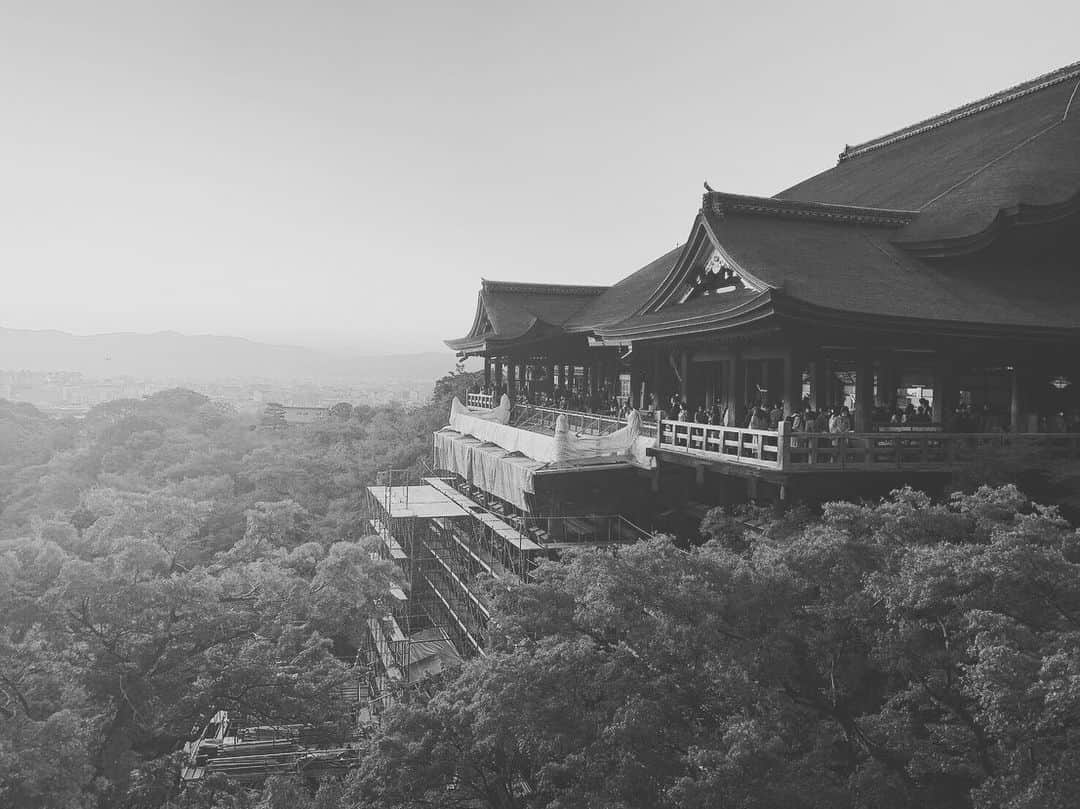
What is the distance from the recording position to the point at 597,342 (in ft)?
69.4

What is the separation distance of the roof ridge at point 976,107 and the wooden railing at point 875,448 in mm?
12219

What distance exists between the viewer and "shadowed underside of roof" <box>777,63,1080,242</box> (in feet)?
50.7

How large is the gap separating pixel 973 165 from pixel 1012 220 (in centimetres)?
422

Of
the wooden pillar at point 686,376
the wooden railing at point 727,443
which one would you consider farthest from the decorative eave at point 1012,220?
the wooden pillar at point 686,376

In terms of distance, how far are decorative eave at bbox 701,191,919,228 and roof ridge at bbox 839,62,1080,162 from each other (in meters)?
7.90

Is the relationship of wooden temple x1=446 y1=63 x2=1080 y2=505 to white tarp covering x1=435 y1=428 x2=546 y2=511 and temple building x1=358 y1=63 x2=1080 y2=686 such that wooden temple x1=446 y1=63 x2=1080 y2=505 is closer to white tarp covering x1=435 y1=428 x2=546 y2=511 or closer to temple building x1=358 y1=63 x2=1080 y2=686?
temple building x1=358 y1=63 x2=1080 y2=686

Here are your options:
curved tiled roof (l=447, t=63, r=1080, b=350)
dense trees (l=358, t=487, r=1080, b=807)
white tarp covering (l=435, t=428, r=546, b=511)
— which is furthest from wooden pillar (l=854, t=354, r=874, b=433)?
white tarp covering (l=435, t=428, r=546, b=511)

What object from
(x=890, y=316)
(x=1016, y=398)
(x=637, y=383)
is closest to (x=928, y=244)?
(x=1016, y=398)

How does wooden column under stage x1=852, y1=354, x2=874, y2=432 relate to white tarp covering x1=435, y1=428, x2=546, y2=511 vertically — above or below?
above

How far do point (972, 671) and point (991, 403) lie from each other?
36.7 ft

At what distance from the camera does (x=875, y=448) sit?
12227 millimetres

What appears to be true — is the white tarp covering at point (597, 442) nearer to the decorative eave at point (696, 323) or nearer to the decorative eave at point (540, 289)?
the decorative eave at point (696, 323)

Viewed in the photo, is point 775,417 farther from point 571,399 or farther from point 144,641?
point 571,399

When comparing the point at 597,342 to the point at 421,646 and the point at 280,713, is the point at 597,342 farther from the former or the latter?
the point at 280,713
